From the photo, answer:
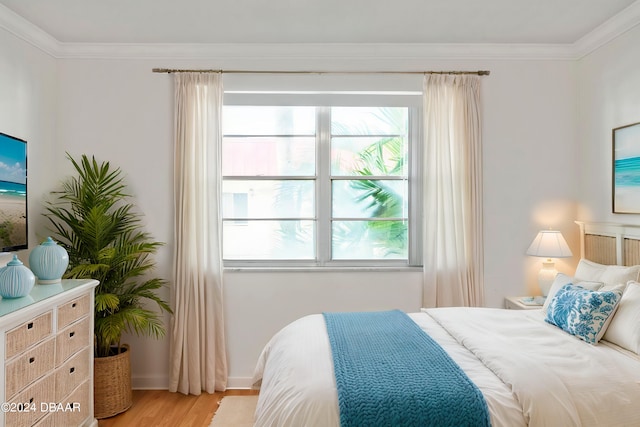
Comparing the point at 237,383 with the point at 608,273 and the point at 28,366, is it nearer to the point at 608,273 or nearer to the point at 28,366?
the point at 28,366

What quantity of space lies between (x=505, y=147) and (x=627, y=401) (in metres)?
2.27

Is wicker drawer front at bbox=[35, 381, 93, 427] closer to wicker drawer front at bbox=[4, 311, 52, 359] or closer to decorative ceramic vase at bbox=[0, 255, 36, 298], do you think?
wicker drawer front at bbox=[4, 311, 52, 359]

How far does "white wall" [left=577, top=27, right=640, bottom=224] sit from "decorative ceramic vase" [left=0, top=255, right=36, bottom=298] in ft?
12.2

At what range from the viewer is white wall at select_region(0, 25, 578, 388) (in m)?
3.62

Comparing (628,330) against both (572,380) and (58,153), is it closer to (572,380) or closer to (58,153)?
(572,380)

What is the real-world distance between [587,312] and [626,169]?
1.27m

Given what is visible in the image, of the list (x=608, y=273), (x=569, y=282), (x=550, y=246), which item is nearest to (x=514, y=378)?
(x=569, y=282)

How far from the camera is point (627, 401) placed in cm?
183

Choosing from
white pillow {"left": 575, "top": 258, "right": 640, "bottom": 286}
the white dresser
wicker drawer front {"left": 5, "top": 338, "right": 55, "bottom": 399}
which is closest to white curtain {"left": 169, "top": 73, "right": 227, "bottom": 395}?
the white dresser

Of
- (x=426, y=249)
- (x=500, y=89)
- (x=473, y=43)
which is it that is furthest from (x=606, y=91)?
(x=426, y=249)

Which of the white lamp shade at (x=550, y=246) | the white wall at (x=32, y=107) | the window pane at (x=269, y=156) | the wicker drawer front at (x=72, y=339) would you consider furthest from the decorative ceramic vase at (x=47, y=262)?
the white lamp shade at (x=550, y=246)

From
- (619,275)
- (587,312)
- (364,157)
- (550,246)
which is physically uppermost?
(364,157)

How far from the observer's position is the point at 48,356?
238 centimetres

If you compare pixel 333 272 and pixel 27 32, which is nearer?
pixel 27 32
